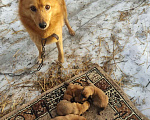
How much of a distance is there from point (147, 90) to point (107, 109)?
2.63ft

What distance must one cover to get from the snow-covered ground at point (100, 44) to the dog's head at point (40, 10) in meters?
1.13

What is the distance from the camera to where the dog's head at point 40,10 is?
1.75 metres

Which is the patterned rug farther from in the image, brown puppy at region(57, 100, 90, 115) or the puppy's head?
the puppy's head

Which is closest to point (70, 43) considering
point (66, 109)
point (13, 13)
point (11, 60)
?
point (11, 60)

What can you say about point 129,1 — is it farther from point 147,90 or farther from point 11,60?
point 11,60

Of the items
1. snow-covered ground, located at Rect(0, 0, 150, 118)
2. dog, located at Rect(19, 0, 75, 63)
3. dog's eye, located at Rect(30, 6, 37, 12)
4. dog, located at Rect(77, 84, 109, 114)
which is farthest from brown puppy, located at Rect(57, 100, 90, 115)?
dog's eye, located at Rect(30, 6, 37, 12)

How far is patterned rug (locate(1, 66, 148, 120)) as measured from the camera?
202 centimetres

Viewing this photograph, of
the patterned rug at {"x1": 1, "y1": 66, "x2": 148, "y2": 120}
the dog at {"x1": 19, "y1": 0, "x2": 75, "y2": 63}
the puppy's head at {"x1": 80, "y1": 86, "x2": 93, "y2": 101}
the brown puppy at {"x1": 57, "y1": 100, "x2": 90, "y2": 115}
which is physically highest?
the dog at {"x1": 19, "y1": 0, "x2": 75, "y2": 63}

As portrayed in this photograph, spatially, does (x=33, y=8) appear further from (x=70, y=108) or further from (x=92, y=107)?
(x=92, y=107)

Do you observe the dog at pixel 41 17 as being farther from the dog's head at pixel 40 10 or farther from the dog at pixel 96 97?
the dog at pixel 96 97

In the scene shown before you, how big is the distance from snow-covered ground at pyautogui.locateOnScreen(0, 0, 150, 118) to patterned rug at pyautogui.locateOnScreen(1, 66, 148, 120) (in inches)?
7.4

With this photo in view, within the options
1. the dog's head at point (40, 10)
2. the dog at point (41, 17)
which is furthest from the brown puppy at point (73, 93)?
the dog's head at point (40, 10)

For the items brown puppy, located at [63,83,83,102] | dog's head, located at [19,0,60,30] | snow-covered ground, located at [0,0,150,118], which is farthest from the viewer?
snow-covered ground, located at [0,0,150,118]

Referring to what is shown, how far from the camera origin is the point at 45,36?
2.13 metres
